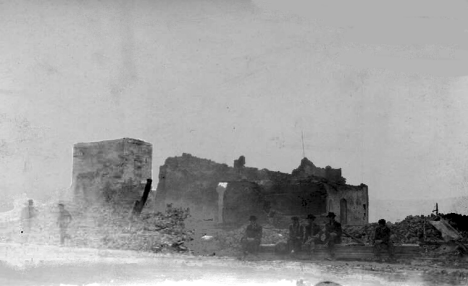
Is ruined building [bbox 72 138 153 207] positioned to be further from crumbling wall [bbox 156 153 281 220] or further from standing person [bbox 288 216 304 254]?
standing person [bbox 288 216 304 254]

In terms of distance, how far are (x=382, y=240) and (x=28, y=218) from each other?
306 inches

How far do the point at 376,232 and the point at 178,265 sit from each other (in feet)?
12.4

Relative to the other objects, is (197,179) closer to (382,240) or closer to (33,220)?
(33,220)

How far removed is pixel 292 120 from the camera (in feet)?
36.4

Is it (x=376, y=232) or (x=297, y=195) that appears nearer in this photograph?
(x=376, y=232)

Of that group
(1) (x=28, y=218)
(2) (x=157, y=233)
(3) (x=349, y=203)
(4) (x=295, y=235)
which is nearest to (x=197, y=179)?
(2) (x=157, y=233)

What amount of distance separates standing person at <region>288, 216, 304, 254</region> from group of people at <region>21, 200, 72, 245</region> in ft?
→ 15.6

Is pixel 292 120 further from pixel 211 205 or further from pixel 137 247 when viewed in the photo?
pixel 137 247

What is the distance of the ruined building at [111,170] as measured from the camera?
1240 centimetres

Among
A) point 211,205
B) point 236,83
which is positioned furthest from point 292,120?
point 211,205

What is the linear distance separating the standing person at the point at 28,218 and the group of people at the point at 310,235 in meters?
4.76

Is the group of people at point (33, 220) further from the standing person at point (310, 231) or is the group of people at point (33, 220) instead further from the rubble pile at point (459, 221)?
the rubble pile at point (459, 221)

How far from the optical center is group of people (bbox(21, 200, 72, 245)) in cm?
1251

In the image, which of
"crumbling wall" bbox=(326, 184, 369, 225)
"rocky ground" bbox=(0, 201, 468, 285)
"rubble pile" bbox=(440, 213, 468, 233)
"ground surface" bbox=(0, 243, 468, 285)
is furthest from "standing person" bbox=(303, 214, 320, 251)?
"rubble pile" bbox=(440, 213, 468, 233)
